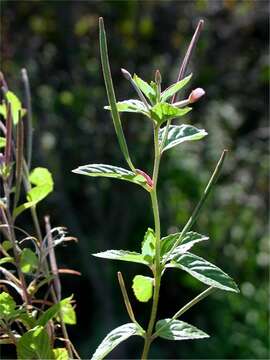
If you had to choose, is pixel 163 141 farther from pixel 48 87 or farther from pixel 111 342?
pixel 48 87

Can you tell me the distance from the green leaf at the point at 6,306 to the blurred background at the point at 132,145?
8.44 feet

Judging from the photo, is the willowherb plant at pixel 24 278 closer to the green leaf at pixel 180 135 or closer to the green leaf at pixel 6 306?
the green leaf at pixel 6 306

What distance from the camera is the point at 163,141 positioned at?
0.44 m

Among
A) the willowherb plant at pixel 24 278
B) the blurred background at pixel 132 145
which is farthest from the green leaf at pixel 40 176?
the blurred background at pixel 132 145

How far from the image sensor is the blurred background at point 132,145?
3139 mm

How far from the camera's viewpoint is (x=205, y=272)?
0.43m

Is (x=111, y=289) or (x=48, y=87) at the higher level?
(x=48, y=87)

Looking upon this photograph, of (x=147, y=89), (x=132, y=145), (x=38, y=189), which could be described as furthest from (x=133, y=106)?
(x=132, y=145)

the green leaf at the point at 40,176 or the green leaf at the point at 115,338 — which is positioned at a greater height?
the green leaf at the point at 40,176

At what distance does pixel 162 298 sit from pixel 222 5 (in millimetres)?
1409

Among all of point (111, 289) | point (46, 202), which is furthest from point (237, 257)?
point (46, 202)

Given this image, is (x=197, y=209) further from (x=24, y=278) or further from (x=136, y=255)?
(x=24, y=278)

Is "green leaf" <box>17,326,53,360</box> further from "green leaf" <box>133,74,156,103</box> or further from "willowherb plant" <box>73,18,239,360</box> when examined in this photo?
"green leaf" <box>133,74,156,103</box>

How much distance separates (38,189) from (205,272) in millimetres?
169
